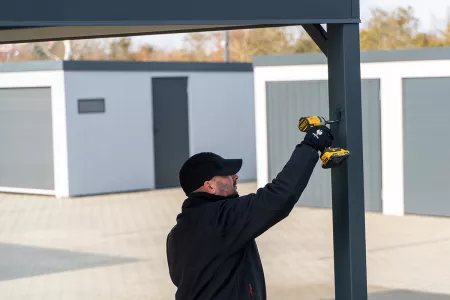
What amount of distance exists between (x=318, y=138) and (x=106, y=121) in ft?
52.7

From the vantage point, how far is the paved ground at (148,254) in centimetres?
1021

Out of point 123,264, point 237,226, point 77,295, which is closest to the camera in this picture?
point 237,226

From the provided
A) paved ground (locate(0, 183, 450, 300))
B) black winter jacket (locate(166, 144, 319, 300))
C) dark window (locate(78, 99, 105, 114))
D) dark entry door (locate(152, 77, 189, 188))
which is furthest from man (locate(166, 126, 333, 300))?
dark entry door (locate(152, 77, 189, 188))

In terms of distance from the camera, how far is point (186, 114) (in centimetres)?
2153

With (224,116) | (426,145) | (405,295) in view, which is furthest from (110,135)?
(405,295)

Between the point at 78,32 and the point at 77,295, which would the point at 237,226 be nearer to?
the point at 78,32

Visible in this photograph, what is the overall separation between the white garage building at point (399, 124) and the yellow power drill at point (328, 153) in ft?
36.0

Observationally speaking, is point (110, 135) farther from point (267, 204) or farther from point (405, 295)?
point (267, 204)

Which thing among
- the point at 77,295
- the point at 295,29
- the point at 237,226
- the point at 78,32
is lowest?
the point at 77,295

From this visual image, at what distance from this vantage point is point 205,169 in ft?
14.1

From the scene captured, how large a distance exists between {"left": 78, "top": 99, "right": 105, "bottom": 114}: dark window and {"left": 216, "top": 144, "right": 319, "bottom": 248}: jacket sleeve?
15699mm

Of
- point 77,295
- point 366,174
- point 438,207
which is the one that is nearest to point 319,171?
point 366,174

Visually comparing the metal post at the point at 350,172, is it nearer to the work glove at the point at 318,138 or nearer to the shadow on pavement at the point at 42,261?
the work glove at the point at 318,138

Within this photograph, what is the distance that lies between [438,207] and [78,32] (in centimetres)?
1135
